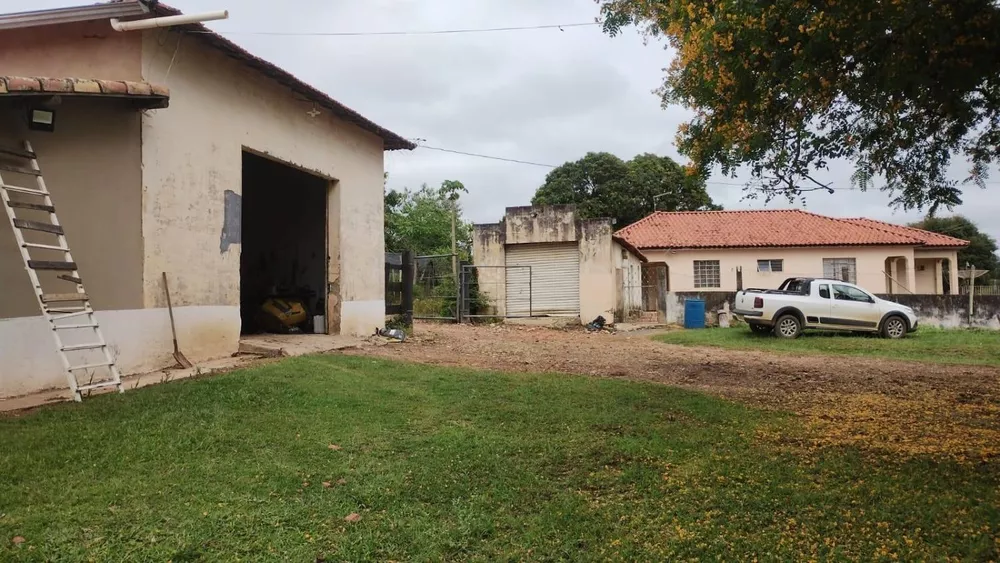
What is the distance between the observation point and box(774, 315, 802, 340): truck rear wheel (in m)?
15.3

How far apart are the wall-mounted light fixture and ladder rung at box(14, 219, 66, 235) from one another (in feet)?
3.34

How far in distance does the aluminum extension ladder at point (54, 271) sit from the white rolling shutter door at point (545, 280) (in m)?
14.3

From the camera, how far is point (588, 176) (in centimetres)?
3709

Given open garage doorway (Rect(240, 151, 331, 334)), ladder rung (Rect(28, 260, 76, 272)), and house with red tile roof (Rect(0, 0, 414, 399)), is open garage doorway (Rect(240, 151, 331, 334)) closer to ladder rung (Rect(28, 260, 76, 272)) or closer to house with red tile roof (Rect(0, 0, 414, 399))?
house with red tile roof (Rect(0, 0, 414, 399))

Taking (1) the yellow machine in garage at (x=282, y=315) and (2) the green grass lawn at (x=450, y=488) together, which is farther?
(1) the yellow machine in garage at (x=282, y=315)

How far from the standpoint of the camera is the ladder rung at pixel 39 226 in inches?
234

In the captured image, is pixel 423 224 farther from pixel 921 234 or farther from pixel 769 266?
pixel 921 234

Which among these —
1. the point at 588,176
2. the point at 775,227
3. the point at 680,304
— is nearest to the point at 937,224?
the point at 775,227

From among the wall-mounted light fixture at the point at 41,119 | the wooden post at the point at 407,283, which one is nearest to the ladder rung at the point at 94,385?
the wall-mounted light fixture at the point at 41,119

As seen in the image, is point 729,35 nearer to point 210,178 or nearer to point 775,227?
point 210,178

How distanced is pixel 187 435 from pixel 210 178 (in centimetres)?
489

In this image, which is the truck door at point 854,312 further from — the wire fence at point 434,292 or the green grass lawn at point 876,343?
the wire fence at point 434,292

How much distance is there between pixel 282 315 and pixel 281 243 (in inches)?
94.5

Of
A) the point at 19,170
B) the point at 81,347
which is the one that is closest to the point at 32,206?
the point at 19,170
